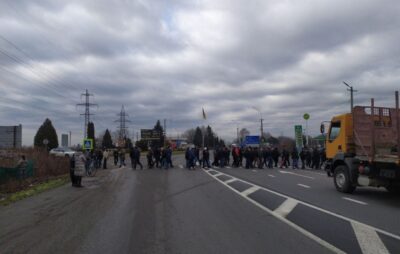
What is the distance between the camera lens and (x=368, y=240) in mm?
7590

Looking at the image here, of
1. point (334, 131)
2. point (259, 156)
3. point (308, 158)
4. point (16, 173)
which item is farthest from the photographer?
point (308, 158)

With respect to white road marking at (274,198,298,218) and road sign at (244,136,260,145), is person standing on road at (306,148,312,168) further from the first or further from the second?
road sign at (244,136,260,145)

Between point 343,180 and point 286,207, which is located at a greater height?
point 343,180

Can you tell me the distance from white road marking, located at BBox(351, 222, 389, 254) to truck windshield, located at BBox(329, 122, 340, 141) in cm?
793

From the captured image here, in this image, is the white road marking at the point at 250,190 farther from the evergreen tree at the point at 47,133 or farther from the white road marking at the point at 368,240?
the evergreen tree at the point at 47,133

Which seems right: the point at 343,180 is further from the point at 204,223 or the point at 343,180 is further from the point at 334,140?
the point at 204,223

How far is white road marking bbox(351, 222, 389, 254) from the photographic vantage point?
6.91 m

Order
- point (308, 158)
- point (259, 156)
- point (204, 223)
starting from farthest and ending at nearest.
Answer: point (308, 158) → point (259, 156) → point (204, 223)

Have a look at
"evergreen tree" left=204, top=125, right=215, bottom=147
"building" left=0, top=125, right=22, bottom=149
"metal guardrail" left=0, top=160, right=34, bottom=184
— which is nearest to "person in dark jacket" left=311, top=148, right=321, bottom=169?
"metal guardrail" left=0, top=160, right=34, bottom=184

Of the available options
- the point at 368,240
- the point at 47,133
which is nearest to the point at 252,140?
the point at 47,133

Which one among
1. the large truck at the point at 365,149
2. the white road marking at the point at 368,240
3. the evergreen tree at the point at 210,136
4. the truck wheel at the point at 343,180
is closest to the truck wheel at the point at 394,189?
the large truck at the point at 365,149

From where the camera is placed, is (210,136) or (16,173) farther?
(210,136)

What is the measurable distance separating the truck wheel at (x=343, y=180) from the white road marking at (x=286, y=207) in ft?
9.37

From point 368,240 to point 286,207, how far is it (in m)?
4.03
